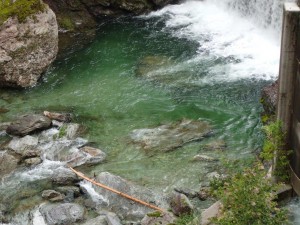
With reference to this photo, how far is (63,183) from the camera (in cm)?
1071

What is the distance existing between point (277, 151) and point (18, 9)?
379 inches

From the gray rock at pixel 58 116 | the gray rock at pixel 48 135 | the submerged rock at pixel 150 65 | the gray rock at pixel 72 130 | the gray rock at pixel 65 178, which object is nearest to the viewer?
the gray rock at pixel 65 178

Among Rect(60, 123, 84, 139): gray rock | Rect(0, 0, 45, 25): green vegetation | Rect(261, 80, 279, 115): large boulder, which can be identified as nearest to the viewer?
Rect(261, 80, 279, 115): large boulder

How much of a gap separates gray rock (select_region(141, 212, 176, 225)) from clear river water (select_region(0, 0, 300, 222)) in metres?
1.17

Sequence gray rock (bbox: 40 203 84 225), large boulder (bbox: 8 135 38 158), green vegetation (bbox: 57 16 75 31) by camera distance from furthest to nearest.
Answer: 1. green vegetation (bbox: 57 16 75 31)
2. large boulder (bbox: 8 135 38 158)
3. gray rock (bbox: 40 203 84 225)

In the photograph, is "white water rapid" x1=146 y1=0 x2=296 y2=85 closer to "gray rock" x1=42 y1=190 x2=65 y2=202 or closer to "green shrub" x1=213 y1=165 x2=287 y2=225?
"gray rock" x1=42 y1=190 x2=65 y2=202

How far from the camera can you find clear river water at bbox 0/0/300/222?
1141 cm

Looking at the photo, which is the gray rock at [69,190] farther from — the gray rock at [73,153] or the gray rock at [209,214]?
the gray rock at [209,214]

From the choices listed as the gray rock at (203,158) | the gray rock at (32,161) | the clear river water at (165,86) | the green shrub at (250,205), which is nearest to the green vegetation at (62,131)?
the clear river water at (165,86)

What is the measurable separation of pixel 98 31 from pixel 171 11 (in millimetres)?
3013

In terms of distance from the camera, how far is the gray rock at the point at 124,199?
9.73m

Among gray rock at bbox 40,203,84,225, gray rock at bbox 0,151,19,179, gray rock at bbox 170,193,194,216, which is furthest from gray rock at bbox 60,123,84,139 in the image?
gray rock at bbox 170,193,194,216

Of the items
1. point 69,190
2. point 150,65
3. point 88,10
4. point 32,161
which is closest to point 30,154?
point 32,161

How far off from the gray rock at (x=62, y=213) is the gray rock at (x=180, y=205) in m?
1.76
